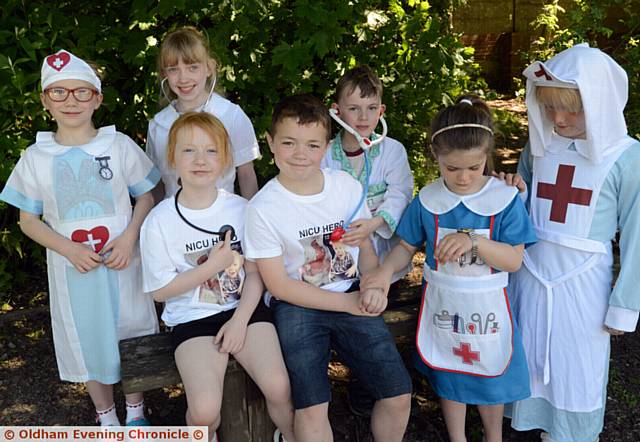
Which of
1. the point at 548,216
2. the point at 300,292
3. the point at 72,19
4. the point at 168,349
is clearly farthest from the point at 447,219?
the point at 72,19

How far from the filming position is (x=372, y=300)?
2.59m

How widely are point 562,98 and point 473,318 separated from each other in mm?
930

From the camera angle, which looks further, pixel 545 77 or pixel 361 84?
pixel 361 84

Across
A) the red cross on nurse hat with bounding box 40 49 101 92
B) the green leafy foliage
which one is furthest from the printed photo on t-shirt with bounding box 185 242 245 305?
the green leafy foliage

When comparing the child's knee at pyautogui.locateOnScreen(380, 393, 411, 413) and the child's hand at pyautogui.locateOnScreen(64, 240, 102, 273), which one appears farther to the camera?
the child's hand at pyautogui.locateOnScreen(64, 240, 102, 273)

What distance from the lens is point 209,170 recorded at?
260 centimetres

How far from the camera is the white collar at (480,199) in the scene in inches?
100

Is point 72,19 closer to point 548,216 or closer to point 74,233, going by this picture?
point 74,233

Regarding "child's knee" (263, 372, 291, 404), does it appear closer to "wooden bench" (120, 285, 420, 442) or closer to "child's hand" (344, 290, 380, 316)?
"wooden bench" (120, 285, 420, 442)

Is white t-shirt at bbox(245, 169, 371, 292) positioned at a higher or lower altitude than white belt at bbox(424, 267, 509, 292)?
higher

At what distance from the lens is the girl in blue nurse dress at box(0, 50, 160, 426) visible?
2.69 m

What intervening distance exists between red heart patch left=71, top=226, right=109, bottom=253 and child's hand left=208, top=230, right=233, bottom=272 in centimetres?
52

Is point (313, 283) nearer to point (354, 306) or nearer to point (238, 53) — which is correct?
point (354, 306)

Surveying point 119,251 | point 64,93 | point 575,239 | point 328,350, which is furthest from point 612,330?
point 64,93
